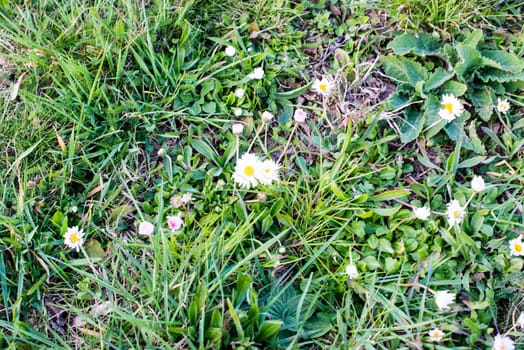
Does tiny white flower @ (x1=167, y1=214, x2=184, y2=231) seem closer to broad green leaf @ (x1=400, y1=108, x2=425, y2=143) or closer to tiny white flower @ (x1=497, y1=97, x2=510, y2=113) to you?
broad green leaf @ (x1=400, y1=108, x2=425, y2=143)

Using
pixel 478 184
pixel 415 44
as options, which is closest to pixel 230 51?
pixel 415 44

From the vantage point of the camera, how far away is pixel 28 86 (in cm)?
198

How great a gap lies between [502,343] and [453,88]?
3.29 ft

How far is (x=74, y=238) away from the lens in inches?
67.0

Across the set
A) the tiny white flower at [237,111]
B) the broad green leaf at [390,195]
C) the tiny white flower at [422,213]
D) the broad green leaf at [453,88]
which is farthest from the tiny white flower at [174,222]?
the broad green leaf at [453,88]

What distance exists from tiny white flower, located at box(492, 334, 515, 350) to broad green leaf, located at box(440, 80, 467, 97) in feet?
3.12

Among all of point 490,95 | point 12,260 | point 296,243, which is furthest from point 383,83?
point 12,260

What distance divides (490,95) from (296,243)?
1.03 m

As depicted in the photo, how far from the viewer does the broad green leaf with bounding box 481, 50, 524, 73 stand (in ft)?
6.29

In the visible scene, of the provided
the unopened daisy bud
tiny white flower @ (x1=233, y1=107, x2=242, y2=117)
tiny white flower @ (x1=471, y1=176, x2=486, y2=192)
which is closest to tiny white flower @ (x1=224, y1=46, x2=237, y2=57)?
the unopened daisy bud

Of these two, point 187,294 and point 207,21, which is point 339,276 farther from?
point 207,21

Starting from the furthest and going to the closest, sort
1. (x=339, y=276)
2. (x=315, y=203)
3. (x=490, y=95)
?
(x=490, y=95) < (x=315, y=203) < (x=339, y=276)

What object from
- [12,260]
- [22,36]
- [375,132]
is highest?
[22,36]

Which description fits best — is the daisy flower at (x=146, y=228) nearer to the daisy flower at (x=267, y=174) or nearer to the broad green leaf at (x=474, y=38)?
the daisy flower at (x=267, y=174)
